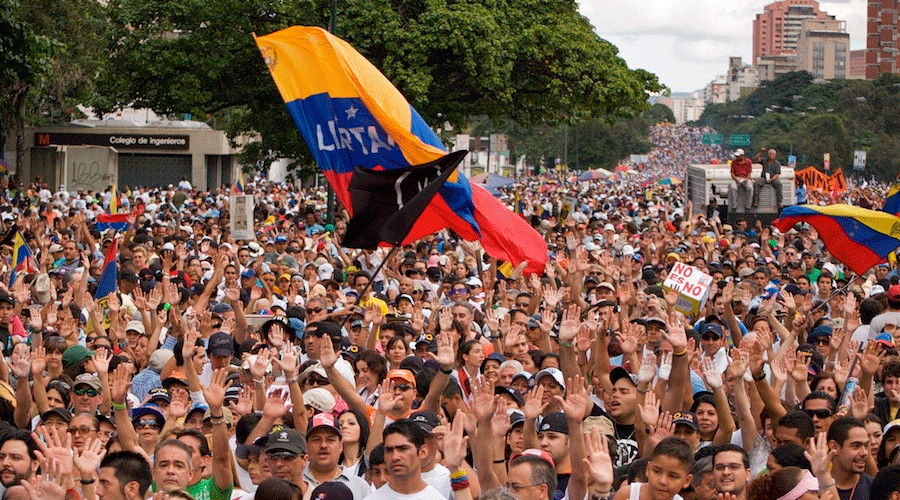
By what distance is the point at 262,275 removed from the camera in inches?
602

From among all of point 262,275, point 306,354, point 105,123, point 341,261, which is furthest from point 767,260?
point 105,123

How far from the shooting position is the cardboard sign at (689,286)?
41.4ft

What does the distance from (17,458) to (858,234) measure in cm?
1010

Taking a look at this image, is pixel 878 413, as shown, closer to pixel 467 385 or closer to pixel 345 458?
pixel 467 385

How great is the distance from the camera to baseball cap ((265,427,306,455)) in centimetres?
670

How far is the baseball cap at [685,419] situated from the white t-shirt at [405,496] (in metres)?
1.90

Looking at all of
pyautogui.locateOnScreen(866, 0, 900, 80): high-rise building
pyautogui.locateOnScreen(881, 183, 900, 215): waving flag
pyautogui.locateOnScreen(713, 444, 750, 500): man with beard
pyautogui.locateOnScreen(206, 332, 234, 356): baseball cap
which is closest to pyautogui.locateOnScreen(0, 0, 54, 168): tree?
pyautogui.locateOnScreen(206, 332, 234, 356): baseball cap

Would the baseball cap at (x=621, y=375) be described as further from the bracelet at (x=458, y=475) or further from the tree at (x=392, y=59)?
the tree at (x=392, y=59)

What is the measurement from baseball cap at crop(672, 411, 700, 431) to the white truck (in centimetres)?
1965

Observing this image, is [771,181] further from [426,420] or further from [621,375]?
[426,420]

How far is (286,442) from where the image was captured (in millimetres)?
6723

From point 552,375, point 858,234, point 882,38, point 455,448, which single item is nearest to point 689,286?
point 858,234

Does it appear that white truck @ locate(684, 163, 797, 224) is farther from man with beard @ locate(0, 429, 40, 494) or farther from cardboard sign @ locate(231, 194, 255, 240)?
man with beard @ locate(0, 429, 40, 494)

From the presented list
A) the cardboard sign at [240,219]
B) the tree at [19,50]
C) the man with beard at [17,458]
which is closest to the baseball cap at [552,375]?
the man with beard at [17,458]
